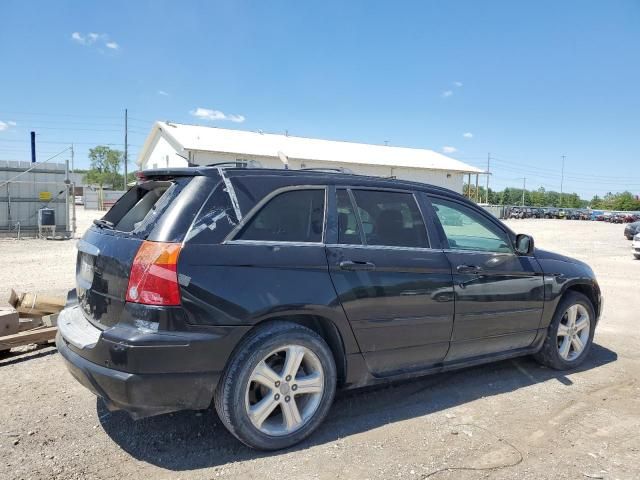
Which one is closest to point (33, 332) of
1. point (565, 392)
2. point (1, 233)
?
point (565, 392)

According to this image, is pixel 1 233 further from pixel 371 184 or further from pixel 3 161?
pixel 371 184

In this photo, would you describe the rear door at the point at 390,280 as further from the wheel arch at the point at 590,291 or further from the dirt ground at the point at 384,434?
the wheel arch at the point at 590,291

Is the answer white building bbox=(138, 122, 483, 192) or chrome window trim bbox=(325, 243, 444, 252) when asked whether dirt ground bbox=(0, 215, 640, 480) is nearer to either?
chrome window trim bbox=(325, 243, 444, 252)

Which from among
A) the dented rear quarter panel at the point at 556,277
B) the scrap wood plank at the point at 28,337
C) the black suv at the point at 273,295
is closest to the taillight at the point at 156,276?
the black suv at the point at 273,295

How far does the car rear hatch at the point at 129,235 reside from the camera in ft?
9.70

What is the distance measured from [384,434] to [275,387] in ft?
2.91

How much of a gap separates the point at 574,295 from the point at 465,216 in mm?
1543

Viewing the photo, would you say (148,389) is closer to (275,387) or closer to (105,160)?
(275,387)

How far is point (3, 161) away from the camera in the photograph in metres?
16.2

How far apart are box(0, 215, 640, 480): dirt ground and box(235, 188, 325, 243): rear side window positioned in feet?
4.46

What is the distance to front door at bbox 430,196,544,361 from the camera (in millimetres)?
3957

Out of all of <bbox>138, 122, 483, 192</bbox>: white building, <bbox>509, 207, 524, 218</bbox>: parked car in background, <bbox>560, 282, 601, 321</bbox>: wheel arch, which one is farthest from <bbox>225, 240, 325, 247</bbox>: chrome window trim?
<bbox>509, 207, 524, 218</bbox>: parked car in background

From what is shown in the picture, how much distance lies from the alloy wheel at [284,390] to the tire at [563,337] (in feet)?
8.51

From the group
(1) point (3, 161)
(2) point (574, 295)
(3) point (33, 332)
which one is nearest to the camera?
(3) point (33, 332)
